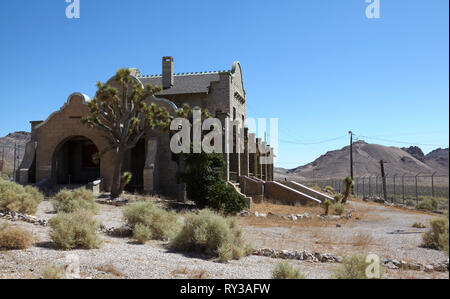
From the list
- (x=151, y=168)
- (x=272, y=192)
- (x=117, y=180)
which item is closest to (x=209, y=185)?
(x=151, y=168)

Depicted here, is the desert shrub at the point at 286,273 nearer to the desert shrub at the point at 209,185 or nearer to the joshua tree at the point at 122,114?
the desert shrub at the point at 209,185

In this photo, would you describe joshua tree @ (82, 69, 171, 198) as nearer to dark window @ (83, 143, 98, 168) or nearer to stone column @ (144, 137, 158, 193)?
stone column @ (144, 137, 158, 193)

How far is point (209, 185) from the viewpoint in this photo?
20.4 m

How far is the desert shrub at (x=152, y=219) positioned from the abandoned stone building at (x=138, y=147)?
10229 millimetres

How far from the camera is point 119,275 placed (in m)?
7.09

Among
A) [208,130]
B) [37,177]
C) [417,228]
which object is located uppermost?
[208,130]

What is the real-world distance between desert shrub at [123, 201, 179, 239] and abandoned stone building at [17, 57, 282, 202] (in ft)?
33.6

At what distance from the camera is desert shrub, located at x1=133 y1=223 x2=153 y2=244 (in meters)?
10.7

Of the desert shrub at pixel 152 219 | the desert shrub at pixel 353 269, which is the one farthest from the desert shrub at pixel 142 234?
the desert shrub at pixel 353 269

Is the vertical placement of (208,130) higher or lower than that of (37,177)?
higher

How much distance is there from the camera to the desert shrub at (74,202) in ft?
48.0
